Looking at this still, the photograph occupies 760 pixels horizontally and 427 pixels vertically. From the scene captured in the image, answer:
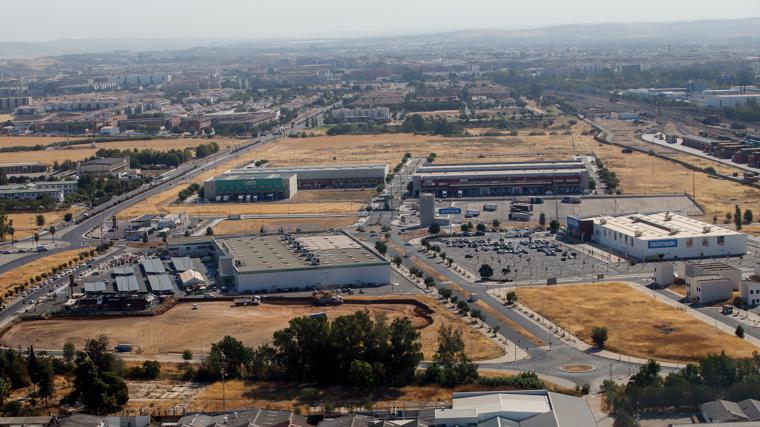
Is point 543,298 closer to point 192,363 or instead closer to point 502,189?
point 192,363

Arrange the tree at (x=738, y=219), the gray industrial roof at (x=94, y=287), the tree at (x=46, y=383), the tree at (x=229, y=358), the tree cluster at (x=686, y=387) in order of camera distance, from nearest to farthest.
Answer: the tree cluster at (x=686, y=387)
the tree at (x=46, y=383)
the tree at (x=229, y=358)
the gray industrial roof at (x=94, y=287)
the tree at (x=738, y=219)

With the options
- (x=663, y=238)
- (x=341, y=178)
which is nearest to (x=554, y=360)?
(x=663, y=238)

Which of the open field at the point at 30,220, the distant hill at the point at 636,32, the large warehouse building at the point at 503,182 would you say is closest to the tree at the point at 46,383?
the open field at the point at 30,220

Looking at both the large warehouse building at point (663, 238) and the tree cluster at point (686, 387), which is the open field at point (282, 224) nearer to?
the large warehouse building at point (663, 238)

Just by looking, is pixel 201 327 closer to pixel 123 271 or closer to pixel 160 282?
pixel 160 282

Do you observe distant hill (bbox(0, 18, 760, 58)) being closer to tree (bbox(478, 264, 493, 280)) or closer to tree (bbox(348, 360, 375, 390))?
tree (bbox(478, 264, 493, 280))

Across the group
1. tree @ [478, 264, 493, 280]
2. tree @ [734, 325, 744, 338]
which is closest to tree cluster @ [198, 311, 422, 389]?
tree @ [734, 325, 744, 338]
